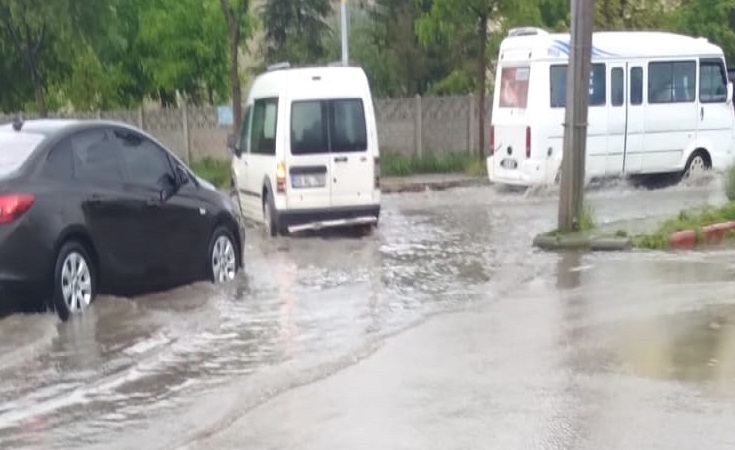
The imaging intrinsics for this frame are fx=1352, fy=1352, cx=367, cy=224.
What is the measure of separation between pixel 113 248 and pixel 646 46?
49.0ft

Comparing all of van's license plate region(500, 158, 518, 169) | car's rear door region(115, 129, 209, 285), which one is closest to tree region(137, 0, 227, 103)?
van's license plate region(500, 158, 518, 169)

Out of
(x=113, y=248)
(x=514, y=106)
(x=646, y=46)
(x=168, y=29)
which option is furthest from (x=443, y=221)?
(x=168, y=29)

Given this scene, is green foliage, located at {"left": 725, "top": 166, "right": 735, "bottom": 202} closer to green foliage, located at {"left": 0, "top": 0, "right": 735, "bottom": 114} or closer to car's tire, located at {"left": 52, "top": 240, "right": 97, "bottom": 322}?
car's tire, located at {"left": 52, "top": 240, "right": 97, "bottom": 322}

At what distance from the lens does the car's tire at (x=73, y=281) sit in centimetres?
1090

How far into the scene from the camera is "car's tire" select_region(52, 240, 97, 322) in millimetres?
10898

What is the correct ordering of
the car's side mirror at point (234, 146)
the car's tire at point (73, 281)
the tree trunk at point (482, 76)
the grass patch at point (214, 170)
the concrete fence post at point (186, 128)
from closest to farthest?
the car's tire at point (73, 281) → the car's side mirror at point (234, 146) → the grass patch at point (214, 170) → the tree trunk at point (482, 76) → the concrete fence post at point (186, 128)

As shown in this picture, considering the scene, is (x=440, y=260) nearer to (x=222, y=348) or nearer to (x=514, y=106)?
(x=222, y=348)

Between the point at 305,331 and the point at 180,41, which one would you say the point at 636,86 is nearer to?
the point at 180,41

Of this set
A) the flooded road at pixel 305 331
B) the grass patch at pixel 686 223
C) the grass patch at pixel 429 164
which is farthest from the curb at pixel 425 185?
the grass patch at pixel 686 223

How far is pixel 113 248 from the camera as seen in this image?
11.8 metres

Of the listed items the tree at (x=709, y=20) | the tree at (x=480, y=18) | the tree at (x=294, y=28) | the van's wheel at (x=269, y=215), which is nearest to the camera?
the van's wheel at (x=269, y=215)

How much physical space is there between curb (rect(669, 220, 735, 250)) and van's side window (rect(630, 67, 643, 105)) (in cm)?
837

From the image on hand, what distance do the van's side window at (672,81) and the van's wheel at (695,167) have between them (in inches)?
40.6

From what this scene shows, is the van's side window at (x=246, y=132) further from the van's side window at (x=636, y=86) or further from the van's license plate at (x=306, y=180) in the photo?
the van's side window at (x=636, y=86)
